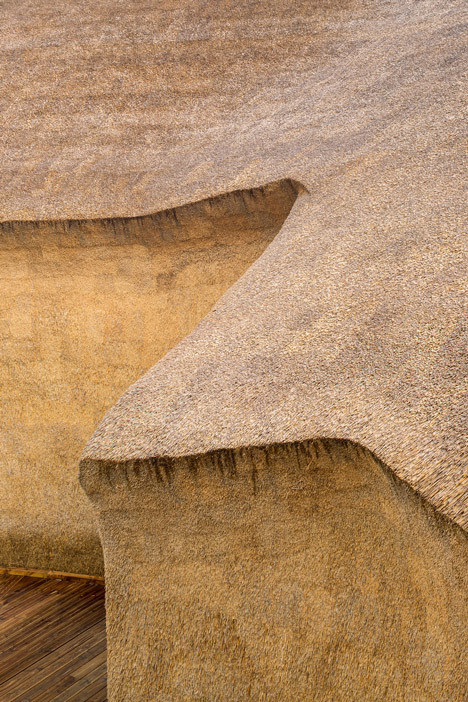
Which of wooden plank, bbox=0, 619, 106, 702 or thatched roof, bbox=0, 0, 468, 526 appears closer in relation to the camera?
thatched roof, bbox=0, 0, 468, 526

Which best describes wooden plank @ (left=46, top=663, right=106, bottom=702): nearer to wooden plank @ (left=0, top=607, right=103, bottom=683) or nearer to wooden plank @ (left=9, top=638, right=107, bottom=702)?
wooden plank @ (left=9, top=638, right=107, bottom=702)

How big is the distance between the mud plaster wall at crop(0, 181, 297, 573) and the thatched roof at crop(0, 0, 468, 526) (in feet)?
0.54

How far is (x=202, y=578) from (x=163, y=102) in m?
3.00

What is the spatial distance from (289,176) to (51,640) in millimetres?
2013

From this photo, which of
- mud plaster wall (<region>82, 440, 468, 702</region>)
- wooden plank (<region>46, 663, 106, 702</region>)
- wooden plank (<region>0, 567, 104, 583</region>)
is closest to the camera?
mud plaster wall (<region>82, 440, 468, 702</region>)

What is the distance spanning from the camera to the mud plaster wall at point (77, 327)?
320 cm

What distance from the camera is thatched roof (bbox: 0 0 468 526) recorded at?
155cm

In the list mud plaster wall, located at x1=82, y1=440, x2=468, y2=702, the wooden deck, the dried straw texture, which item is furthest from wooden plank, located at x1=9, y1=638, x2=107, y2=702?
the dried straw texture

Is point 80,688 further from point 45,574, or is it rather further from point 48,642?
point 45,574

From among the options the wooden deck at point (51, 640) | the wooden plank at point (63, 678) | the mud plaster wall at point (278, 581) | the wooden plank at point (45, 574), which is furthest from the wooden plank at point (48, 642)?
the mud plaster wall at point (278, 581)

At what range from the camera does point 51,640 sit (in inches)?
111

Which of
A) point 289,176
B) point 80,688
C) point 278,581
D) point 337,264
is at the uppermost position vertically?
point 289,176

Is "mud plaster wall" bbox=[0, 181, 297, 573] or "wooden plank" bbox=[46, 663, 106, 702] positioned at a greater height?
"mud plaster wall" bbox=[0, 181, 297, 573]

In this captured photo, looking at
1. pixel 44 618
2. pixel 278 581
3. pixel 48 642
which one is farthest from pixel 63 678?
pixel 278 581
